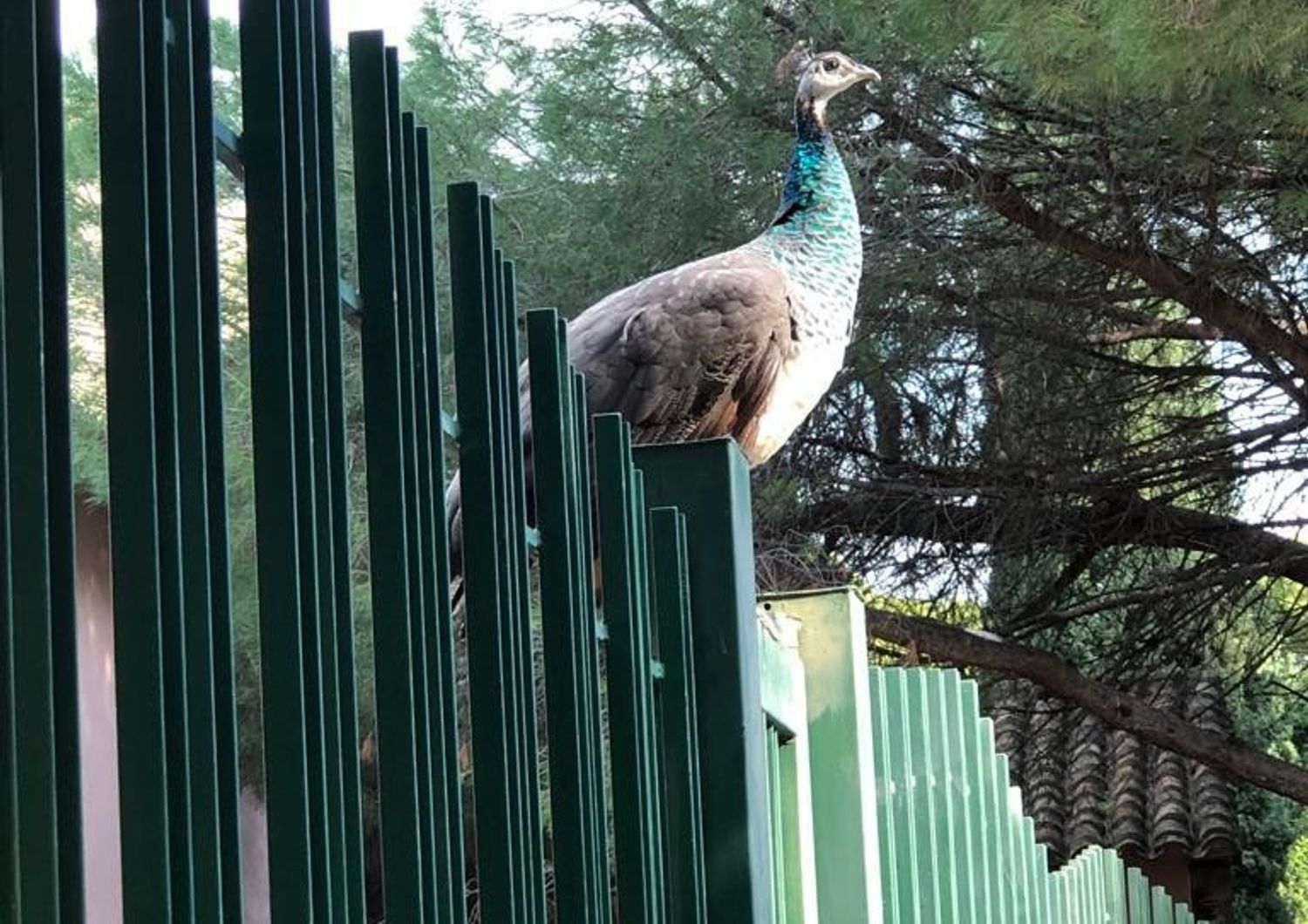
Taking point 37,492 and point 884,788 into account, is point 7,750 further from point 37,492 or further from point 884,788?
point 884,788

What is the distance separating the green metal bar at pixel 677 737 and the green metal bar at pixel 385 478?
789mm

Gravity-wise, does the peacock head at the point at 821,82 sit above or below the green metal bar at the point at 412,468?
above

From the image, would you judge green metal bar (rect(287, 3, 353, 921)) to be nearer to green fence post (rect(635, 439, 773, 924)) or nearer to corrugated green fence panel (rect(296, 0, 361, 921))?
corrugated green fence panel (rect(296, 0, 361, 921))

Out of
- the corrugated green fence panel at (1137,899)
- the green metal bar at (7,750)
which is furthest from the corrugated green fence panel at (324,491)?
the corrugated green fence panel at (1137,899)

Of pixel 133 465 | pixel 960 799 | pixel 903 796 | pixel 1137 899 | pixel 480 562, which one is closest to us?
pixel 133 465

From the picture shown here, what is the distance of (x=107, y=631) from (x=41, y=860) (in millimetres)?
5023

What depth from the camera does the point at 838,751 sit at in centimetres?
322

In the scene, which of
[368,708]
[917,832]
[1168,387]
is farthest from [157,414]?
[1168,387]

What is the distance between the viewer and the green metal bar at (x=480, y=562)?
177cm

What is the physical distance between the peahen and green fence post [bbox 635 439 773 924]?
2014 mm

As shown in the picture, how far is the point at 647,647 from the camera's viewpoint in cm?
225

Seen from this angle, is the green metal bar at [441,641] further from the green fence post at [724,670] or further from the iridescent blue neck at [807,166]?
the iridescent blue neck at [807,166]

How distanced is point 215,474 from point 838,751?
6.77 ft

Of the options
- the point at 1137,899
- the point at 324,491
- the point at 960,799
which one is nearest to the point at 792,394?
the point at 960,799
